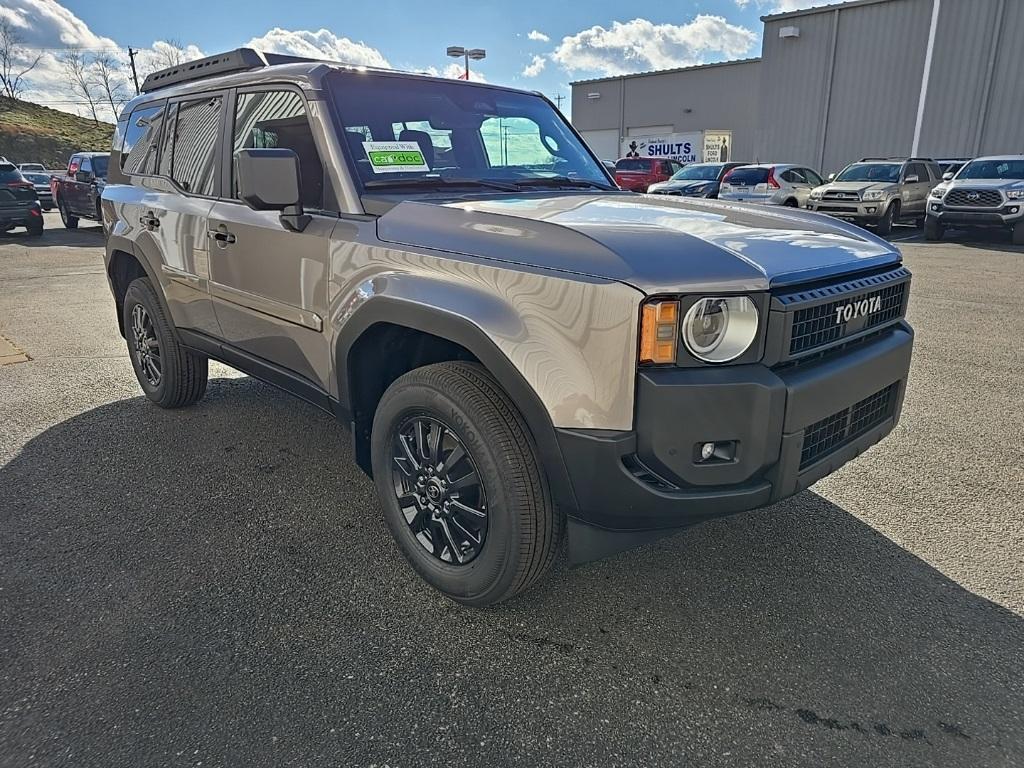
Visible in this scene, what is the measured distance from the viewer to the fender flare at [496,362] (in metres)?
2.12

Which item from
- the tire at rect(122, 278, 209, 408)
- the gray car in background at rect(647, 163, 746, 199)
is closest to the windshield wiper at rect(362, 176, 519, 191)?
the tire at rect(122, 278, 209, 408)

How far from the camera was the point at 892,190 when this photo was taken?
15.5m

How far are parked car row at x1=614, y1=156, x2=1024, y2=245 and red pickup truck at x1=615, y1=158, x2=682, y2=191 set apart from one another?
197 centimetres

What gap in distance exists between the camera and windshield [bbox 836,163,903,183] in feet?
53.1

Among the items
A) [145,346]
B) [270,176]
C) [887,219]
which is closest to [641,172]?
[887,219]

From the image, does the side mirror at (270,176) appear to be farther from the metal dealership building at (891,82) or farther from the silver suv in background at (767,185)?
the metal dealership building at (891,82)

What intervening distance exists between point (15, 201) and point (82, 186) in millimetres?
1655

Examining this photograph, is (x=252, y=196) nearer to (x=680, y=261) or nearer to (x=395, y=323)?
(x=395, y=323)

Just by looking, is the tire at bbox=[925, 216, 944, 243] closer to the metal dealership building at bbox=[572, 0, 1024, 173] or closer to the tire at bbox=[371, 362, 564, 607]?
the metal dealership building at bbox=[572, 0, 1024, 173]

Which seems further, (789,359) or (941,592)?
(941,592)

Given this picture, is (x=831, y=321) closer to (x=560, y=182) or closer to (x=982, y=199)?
(x=560, y=182)

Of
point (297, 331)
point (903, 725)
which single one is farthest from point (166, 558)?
point (903, 725)

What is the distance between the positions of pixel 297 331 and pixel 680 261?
181 cm

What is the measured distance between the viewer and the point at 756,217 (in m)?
2.69
